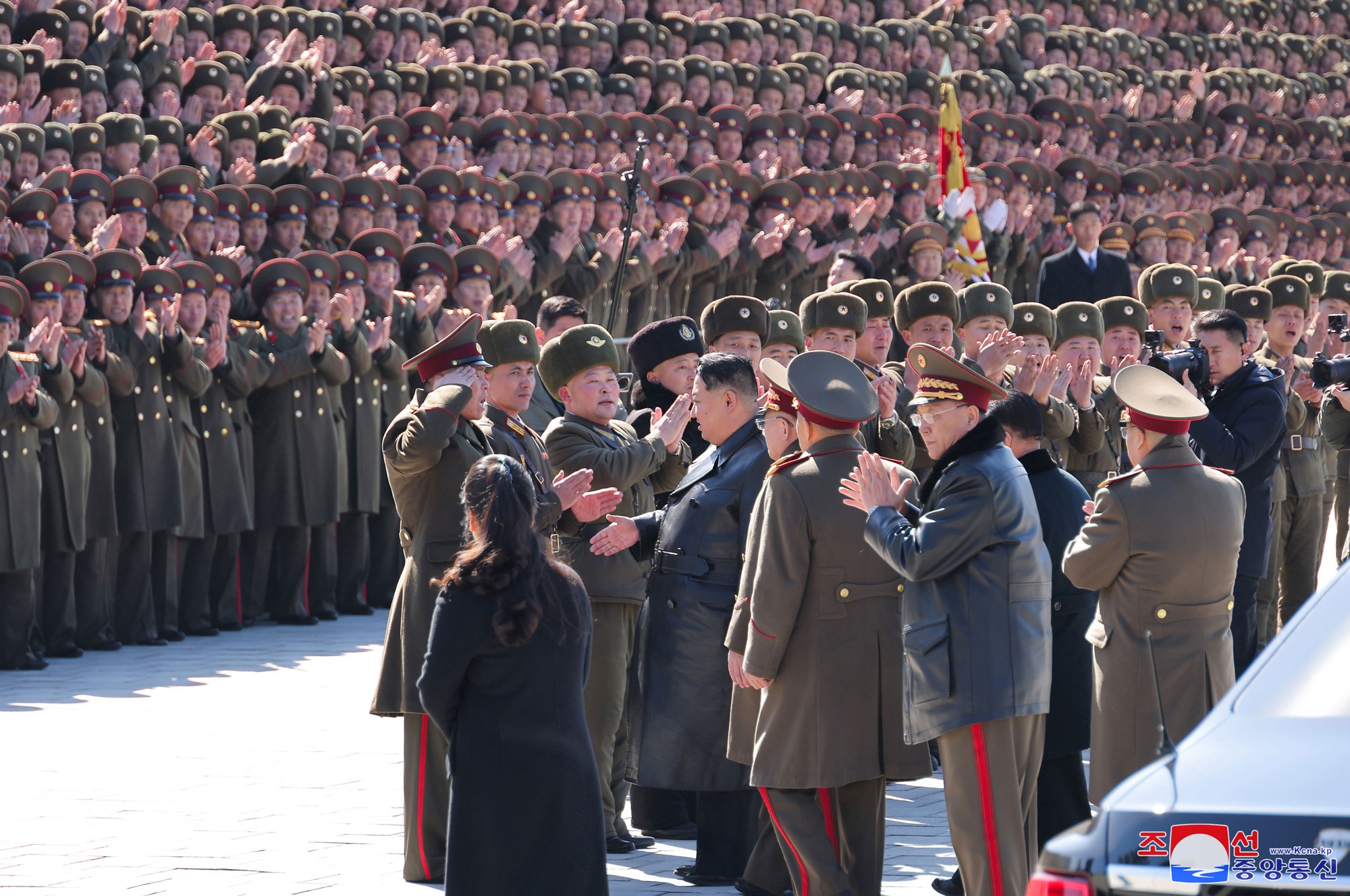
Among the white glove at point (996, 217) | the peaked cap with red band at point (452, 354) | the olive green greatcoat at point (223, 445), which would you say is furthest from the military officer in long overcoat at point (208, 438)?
the white glove at point (996, 217)

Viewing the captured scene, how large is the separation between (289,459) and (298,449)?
0.09 meters

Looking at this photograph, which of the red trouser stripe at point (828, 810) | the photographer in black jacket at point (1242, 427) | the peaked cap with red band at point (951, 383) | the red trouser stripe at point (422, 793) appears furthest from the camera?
the photographer in black jacket at point (1242, 427)

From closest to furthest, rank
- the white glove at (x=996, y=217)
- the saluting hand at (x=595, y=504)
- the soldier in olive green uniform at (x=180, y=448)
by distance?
the saluting hand at (x=595, y=504)
the soldier in olive green uniform at (x=180, y=448)
the white glove at (x=996, y=217)

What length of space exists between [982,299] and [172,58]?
24.2ft

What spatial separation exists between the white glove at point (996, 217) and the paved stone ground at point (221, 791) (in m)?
8.81

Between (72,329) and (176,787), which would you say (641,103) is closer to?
(72,329)

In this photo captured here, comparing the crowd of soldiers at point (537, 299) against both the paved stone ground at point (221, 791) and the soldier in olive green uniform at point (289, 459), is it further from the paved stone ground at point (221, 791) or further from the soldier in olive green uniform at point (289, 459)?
the paved stone ground at point (221, 791)

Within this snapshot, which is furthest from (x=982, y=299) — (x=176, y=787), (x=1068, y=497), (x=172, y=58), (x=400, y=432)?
(x=172, y=58)

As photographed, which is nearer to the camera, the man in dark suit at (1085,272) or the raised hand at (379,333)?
the raised hand at (379,333)

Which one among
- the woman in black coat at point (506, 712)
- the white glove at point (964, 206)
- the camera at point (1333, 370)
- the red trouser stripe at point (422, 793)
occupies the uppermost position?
the white glove at point (964, 206)

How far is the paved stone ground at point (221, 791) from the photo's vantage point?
5.31 metres

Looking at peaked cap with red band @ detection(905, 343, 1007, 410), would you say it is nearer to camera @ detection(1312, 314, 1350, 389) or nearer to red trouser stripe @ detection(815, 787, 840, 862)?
red trouser stripe @ detection(815, 787, 840, 862)

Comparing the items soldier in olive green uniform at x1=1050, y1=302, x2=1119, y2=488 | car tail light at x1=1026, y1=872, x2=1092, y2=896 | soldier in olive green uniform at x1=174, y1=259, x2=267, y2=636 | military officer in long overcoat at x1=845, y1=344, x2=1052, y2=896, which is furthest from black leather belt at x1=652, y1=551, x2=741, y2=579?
soldier in olive green uniform at x1=174, y1=259, x2=267, y2=636

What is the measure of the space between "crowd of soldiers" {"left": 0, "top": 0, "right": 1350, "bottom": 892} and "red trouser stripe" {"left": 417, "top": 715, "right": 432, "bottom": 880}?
0.01 m
